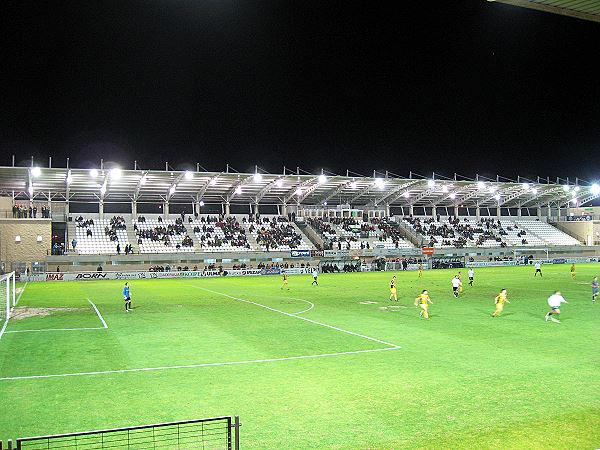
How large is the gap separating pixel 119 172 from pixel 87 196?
13.0 meters

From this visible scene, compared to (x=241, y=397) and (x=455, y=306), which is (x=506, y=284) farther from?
(x=241, y=397)

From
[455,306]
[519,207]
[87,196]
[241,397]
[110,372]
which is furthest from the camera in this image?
[519,207]

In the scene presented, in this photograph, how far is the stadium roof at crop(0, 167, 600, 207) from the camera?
62.1 m

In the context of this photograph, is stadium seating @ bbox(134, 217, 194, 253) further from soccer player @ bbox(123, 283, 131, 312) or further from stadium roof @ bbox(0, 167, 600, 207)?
soccer player @ bbox(123, 283, 131, 312)

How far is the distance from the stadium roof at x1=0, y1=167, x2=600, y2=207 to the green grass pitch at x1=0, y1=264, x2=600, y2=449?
38.5 metres

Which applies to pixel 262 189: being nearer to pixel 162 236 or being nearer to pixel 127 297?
pixel 162 236

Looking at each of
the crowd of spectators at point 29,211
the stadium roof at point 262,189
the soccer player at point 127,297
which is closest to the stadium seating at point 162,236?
the stadium roof at point 262,189

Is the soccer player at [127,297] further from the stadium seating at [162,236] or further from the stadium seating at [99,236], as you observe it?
the stadium seating at [162,236]

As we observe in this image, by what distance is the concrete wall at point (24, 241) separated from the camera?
56.6m

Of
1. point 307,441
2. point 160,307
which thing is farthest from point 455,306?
point 307,441

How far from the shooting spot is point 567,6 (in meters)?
8.34

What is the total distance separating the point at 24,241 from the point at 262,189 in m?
30.1

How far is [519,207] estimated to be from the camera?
96625mm

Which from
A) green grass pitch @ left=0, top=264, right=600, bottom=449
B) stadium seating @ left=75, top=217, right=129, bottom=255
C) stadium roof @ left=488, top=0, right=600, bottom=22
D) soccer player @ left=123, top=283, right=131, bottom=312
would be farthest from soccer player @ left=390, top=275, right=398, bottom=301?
stadium seating @ left=75, top=217, right=129, bottom=255
